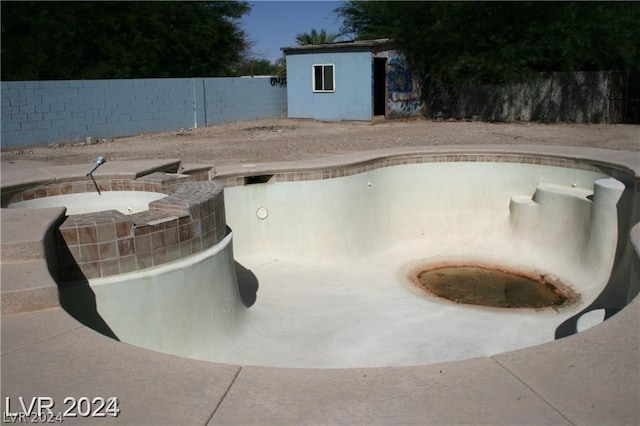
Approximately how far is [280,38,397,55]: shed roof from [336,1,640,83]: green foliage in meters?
0.96

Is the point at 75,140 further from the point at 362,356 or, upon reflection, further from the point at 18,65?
the point at 362,356

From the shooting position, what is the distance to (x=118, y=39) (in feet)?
72.6

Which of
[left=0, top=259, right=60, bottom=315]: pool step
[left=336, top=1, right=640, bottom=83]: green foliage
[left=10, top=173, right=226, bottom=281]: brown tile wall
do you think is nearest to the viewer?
[left=0, top=259, right=60, bottom=315]: pool step

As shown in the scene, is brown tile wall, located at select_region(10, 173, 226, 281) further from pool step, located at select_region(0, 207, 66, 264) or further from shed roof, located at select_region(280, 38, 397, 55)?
shed roof, located at select_region(280, 38, 397, 55)

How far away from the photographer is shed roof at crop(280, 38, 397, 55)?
66.6 ft

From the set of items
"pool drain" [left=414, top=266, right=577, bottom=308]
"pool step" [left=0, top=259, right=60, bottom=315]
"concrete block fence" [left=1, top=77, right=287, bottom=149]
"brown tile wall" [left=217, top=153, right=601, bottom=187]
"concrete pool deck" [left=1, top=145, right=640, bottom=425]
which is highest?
"concrete block fence" [left=1, top=77, right=287, bottom=149]

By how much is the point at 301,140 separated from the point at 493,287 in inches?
335

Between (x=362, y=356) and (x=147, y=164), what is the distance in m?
3.84

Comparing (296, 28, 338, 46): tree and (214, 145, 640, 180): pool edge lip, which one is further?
(296, 28, 338, 46): tree

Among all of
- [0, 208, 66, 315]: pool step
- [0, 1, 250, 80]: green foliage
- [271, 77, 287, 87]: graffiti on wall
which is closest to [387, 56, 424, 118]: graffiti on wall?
[271, 77, 287, 87]: graffiti on wall

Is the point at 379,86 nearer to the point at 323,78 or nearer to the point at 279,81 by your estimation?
the point at 323,78

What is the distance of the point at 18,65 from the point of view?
1919 cm

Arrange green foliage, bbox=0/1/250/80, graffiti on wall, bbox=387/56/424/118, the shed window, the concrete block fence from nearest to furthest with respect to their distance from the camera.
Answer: the concrete block fence, green foliage, bbox=0/1/250/80, the shed window, graffiti on wall, bbox=387/56/424/118

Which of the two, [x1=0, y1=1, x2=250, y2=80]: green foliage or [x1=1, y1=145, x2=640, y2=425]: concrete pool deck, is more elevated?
A: [x1=0, y1=1, x2=250, y2=80]: green foliage
